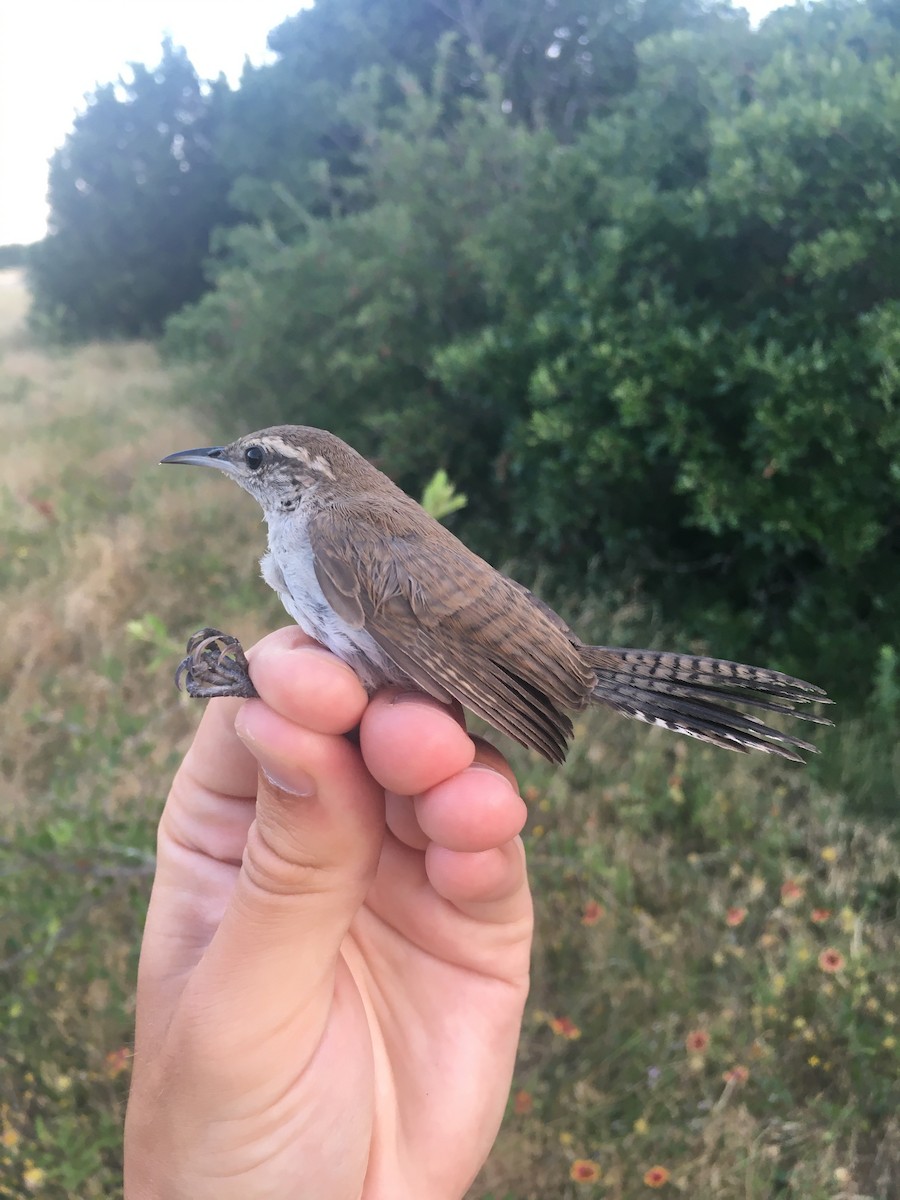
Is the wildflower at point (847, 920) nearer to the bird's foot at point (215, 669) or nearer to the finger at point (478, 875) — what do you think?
the finger at point (478, 875)

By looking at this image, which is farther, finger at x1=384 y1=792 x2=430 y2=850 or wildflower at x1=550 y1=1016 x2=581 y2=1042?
wildflower at x1=550 y1=1016 x2=581 y2=1042

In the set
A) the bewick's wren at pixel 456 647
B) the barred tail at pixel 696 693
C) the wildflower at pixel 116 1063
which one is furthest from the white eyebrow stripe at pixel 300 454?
the wildflower at pixel 116 1063

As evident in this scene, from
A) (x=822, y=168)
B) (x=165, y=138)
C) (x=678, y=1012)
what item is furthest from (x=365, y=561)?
(x=165, y=138)

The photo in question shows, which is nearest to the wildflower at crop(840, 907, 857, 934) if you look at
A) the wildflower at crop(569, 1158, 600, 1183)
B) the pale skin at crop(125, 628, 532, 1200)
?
the wildflower at crop(569, 1158, 600, 1183)

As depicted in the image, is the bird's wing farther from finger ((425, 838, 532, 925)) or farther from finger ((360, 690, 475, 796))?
finger ((425, 838, 532, 925))

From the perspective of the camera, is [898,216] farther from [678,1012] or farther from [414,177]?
[414,177]

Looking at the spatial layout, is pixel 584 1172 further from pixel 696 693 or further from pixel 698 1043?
pixel 696 693
